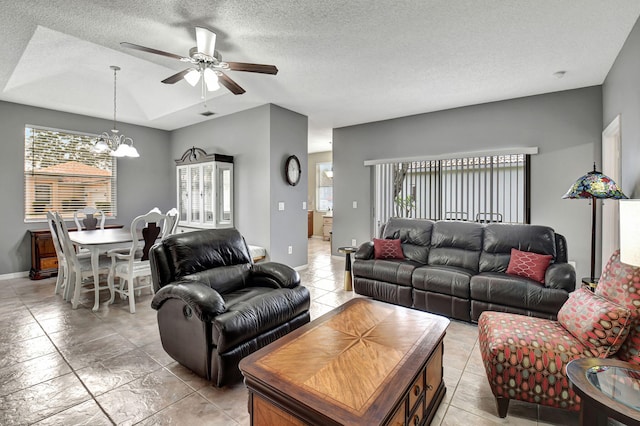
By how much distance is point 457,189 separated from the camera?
511cm

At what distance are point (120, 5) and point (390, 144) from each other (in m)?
4.44

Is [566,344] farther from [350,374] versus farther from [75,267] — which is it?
[75,267]

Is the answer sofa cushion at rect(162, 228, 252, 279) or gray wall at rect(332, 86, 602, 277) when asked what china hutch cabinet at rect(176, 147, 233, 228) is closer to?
sofa cushion at rect(162, 228, 252, 279)

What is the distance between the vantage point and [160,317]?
7.58ft

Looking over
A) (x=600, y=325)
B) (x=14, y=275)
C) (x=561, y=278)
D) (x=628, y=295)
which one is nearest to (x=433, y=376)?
(x=600, y=325)

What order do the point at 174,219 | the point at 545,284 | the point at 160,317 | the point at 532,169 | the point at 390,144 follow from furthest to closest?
the point at 390,144 < the point at 532,169 < the point at 174,219 < the point at 545,284 < the point at 160,317

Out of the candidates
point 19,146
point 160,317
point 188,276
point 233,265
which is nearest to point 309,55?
point 233,265

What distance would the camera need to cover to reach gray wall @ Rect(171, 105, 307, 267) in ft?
16.0

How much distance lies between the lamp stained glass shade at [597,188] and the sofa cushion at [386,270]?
1.70m

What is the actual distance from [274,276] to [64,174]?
5030 mm

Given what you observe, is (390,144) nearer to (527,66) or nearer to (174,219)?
(527,66)

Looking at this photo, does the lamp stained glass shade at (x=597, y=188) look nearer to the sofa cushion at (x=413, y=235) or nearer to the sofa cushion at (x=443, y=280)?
the sofa cushion at (x=443, y=280)

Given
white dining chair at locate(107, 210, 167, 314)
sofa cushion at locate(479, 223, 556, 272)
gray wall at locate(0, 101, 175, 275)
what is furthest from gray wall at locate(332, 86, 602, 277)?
gray wall at locate(0, 101, 175, 275)

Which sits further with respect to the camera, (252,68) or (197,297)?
(252,68)
